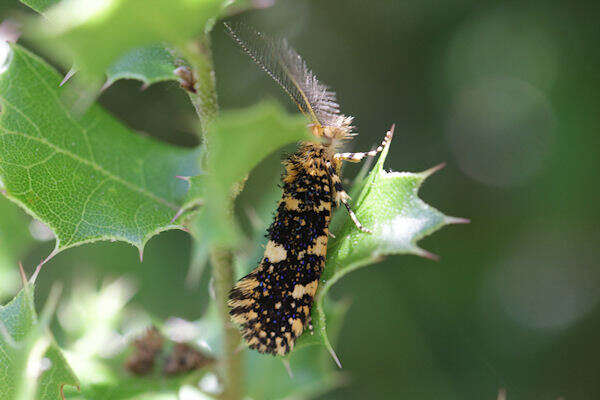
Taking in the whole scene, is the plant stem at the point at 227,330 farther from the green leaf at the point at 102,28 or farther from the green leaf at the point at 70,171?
the green leaf at the point at 102,28

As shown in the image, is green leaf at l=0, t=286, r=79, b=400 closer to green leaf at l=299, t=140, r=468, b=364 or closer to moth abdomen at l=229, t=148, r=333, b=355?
moth abdomen at l=229, t=148, r=333, b=355

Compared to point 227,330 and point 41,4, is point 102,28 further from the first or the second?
point 227,330

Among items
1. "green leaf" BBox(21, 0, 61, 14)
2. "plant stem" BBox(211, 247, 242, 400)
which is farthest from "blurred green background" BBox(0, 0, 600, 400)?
"green leaf" BBox(21, 0, 61, 14)

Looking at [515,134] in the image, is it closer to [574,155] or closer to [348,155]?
[574,155]

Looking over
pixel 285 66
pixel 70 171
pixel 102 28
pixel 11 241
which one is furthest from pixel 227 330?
pixel 11 241

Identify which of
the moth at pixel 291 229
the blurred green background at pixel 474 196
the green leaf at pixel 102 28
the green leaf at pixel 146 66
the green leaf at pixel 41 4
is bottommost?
the blurred green background at pixel 474 196

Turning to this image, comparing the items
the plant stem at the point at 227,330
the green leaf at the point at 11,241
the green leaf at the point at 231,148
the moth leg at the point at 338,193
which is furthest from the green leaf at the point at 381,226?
the green leaf at the point at 11,241

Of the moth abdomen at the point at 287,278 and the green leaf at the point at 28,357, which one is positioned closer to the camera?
A: the green leaf at the point at 28,357
